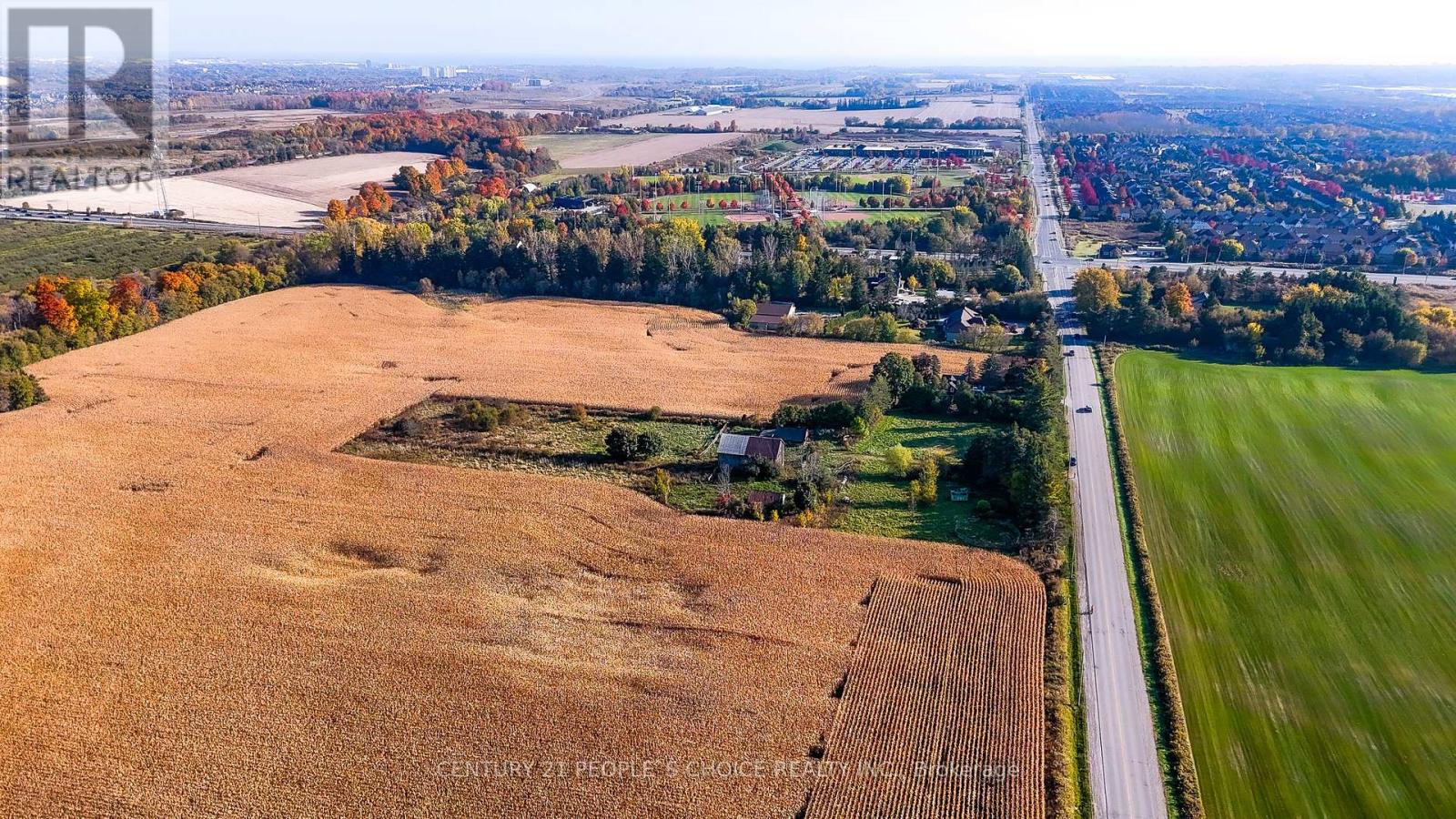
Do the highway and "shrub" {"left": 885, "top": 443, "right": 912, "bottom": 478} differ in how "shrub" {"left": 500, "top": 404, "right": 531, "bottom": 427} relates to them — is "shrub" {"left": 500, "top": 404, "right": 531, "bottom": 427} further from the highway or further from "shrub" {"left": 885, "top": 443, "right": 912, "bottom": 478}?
the highway

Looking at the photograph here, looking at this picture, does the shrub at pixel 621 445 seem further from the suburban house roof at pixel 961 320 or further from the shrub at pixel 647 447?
the suburban house roof at pixel 961 320

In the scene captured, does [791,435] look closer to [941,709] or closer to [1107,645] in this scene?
[1107,645]

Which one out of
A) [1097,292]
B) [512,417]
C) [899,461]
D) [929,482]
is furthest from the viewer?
[1097,292]

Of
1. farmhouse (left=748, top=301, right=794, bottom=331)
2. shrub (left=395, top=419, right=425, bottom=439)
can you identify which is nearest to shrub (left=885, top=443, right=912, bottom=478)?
farmhouse (left=748, top=301, right=794, bottom=331)

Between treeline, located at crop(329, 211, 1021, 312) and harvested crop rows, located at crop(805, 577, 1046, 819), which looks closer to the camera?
harvested crop rows, located at crop(805, 577, 1046, 819)

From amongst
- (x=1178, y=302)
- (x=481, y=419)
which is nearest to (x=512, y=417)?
(x=481, y=419)

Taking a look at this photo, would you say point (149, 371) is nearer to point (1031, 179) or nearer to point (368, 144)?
point (368, 144)
